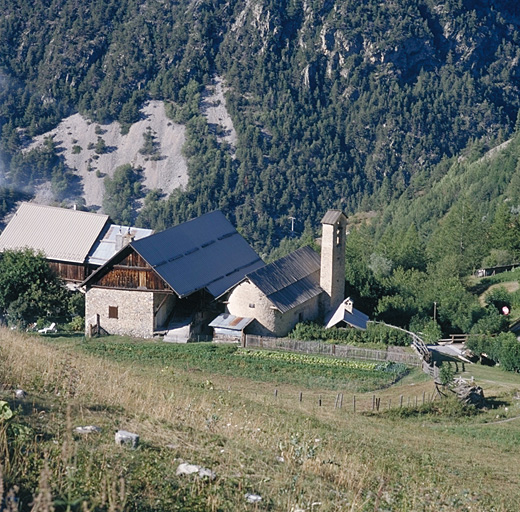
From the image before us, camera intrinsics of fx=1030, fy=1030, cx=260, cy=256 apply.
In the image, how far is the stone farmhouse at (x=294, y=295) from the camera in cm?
4838

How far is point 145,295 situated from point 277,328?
682 cm

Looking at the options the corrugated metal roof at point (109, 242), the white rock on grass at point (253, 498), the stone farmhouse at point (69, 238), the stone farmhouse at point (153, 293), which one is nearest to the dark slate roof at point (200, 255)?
the stone farmhouse at point (153, 293)

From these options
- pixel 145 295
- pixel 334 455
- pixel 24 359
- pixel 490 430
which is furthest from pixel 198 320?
pixel 334 455

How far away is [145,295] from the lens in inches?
1978

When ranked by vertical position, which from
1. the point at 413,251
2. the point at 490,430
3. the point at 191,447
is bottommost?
the point at 490,430

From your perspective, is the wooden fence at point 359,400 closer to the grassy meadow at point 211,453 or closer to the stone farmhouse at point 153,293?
the grassy meadow at point 211,453

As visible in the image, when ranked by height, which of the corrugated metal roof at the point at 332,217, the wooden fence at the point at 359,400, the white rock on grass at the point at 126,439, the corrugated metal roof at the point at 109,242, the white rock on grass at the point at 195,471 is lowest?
the wooden fence at the point at 359,400

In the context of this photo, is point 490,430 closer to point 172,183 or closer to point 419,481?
point 419,481

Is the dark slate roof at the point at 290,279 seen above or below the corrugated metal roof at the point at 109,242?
below

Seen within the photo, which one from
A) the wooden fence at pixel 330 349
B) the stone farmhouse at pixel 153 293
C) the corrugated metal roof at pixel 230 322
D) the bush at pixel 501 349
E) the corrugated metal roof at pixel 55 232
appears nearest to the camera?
the wooden fence at pixel 330 349

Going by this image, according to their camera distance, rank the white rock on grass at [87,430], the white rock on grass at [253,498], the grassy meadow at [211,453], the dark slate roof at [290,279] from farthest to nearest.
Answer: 1. the dark slate roof at [290,279]
2. the white rock on grass at [87,430]
3. the white rock on grass at [253,498]
4. the grassy meadow at [211,453]

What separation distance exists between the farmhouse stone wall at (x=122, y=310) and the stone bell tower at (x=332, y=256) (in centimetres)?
890

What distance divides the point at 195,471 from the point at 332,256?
122ft

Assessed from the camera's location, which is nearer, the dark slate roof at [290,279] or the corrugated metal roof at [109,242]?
the dark slate roof at [290,279]
